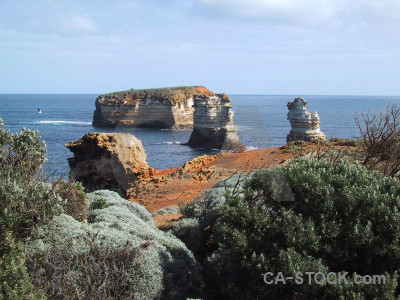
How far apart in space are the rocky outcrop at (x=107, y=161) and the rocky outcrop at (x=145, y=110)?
5594 cm

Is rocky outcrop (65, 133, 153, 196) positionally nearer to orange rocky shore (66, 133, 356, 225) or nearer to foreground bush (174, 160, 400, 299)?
orange rocky shore (66, 133, 356, 225)

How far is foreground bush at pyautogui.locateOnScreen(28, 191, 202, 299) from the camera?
19.4ft

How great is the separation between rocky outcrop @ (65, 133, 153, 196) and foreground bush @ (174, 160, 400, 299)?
497 inches

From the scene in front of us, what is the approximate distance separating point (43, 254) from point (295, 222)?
4088 millimetres

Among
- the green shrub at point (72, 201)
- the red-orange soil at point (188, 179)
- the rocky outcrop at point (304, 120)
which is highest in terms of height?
the rocky outcrop at point (304, 120)

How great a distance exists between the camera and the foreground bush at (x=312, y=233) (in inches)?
217

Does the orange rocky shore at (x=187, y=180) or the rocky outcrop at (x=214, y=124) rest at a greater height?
the rocky outcrop at (x=214, y=124)

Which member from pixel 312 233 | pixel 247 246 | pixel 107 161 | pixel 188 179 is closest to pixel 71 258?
pixel 247 246

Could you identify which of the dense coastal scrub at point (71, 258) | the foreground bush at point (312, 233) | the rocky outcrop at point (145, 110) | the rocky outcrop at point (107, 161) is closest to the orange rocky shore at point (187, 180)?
the rocky outcrop at point (107, 161)

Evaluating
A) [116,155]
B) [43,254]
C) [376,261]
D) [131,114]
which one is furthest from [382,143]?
[131,114]

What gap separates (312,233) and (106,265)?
334 cm

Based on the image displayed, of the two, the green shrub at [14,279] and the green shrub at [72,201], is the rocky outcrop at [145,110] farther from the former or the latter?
the green shrub at [14,279]

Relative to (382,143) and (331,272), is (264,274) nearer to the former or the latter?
(331,272)

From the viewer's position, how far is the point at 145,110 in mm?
77875
